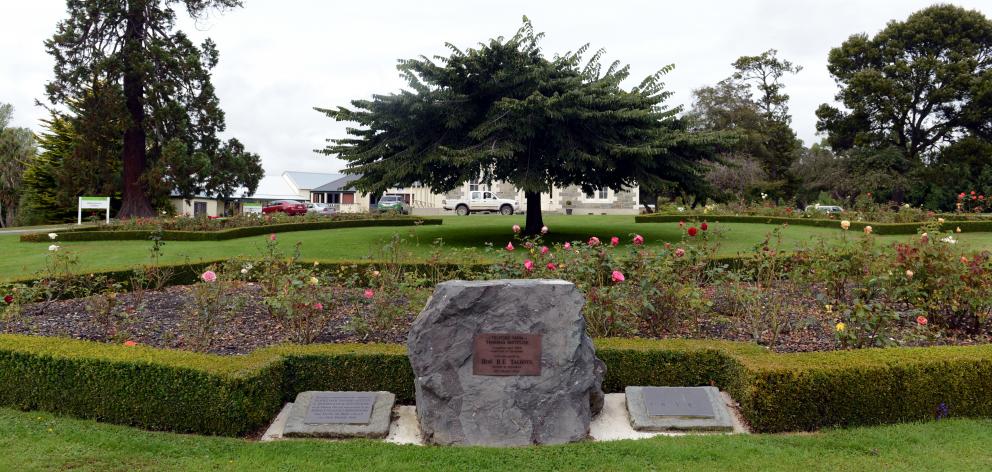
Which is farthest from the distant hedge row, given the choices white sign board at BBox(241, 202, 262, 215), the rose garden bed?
white sign board at BBox(241, 202, 262, 215)

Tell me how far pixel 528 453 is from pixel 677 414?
1250 mm

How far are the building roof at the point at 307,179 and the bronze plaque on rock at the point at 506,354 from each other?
2322 inches

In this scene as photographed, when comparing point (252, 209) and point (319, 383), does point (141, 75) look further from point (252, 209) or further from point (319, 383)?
point (319, 383)

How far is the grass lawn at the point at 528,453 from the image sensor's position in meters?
3.89

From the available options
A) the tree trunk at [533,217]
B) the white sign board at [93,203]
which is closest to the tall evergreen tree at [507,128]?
the tree trunk at [533,217]

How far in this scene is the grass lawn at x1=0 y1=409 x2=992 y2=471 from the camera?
12.8 ft

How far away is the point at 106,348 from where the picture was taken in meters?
5.09

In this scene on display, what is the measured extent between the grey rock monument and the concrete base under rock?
0.53 feet

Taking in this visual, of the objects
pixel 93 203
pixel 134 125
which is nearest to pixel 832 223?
pixel 93 203

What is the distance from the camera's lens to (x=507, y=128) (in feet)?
47.9

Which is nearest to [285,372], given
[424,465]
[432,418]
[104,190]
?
[432,418]

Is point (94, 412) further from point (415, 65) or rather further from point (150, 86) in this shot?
point (150, 86)

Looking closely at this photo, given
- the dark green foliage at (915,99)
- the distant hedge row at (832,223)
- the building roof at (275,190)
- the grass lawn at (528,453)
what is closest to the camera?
the grass lawn at (528,453)

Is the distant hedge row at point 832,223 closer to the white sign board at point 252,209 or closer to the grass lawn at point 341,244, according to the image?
the grass lawn at point 341,244
